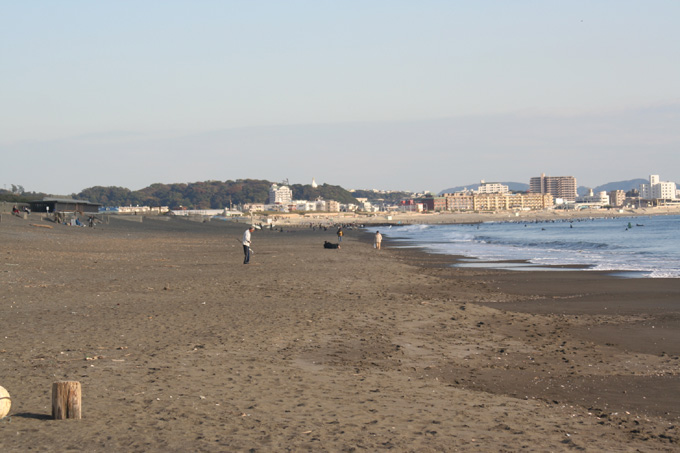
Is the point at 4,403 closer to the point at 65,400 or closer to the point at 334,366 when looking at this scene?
the point at 65,400

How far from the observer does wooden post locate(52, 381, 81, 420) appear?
6039 mm

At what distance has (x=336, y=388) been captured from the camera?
770 cm

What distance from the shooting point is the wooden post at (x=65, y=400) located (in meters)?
6.04

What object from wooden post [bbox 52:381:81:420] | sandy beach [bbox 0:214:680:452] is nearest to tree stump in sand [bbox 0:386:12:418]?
sandy beach [bbox 0:214:680:452]

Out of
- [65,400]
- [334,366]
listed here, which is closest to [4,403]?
[65,400]

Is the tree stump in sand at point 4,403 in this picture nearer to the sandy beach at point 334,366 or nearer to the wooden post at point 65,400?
the sandy beach at point 334,366

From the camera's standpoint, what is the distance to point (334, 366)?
888cm

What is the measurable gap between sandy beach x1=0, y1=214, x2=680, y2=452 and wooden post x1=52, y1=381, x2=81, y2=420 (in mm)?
94

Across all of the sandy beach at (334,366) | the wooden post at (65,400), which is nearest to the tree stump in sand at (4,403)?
the sandy beach at (334,366)

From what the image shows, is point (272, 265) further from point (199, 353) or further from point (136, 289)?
point (199, 353)

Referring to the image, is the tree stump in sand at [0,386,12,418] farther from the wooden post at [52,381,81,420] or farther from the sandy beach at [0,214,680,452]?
the wooden post at [52,381,81,420]

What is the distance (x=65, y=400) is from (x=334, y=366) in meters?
3.71

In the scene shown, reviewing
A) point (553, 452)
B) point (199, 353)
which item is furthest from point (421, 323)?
point (553, 452)

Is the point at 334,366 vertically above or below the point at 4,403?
below
